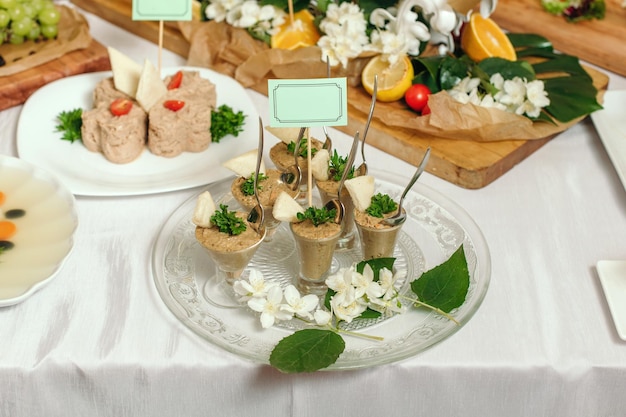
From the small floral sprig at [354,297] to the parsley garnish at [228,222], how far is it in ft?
0.21

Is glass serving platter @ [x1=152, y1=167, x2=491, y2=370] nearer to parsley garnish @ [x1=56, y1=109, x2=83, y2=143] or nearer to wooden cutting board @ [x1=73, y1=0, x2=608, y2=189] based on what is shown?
wooden cutting board @ [x1=73, y1=0, x2=608, y2=189]

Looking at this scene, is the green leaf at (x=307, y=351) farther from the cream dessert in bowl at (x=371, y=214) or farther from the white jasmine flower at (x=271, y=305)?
the cream dessert in bowl at (x=371, y=214)

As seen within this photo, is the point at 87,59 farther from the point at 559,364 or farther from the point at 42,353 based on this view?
the point at 559,364

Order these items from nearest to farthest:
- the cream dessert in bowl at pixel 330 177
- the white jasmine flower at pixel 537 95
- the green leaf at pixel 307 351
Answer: the green leaf at pixel 307 351
the cream dessert in bowl at pixel 330 177
the white jasmine flower at pixel 537 95

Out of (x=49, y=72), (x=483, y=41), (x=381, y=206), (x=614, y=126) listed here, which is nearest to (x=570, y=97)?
(x=614, y=126)

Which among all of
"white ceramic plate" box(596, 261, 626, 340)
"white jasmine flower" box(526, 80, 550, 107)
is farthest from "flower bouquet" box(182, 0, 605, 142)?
"white ceramic plate" box(596, 261, 626, 340)

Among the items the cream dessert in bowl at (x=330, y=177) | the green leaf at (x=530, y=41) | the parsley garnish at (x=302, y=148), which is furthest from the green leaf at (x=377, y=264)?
the green leaf at (x=530, y=41)

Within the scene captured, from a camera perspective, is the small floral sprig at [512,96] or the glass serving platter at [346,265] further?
the small floral sprig at [512,96]

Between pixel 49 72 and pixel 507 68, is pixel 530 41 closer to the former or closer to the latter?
pixel 507 68

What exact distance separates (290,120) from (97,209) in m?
0.43

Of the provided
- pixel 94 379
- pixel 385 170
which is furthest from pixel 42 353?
pixel 385 170

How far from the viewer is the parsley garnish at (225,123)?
4.65 feet

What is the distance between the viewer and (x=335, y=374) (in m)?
0.99

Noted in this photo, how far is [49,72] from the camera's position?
159 centimetres
